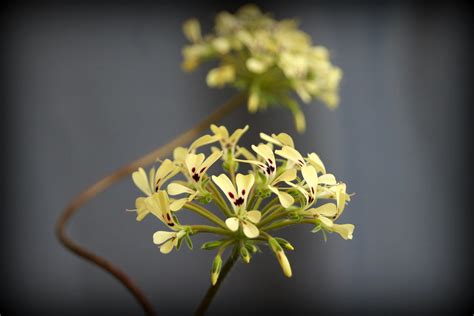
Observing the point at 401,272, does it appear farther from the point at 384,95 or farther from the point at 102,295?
the point at 102,295

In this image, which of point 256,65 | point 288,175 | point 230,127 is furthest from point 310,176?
point 230,127

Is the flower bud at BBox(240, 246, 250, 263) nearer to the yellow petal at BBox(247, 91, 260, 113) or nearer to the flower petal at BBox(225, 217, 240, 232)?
the flower petal at BBox(225, 217, 240, 232)

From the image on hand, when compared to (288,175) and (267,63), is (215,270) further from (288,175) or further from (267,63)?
(267,63)

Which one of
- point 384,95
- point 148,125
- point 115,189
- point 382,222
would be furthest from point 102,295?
point 384,95

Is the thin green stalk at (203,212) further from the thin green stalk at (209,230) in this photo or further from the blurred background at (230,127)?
the blurred background at (230,127)

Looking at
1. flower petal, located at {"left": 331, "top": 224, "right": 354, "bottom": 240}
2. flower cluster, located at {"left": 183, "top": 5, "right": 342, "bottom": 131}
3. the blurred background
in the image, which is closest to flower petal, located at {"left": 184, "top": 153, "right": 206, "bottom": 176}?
flower petal, located at {"left": 331, "top": 224, "right": 354, "bottom": 240}

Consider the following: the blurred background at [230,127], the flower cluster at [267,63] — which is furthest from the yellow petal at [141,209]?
the blurred background at [230,127]
